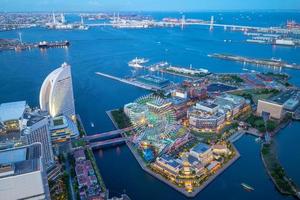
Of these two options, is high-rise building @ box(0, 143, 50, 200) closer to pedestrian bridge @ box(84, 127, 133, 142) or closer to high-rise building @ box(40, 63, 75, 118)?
pedestrian bridge @ box(84, 127, 133, 142)

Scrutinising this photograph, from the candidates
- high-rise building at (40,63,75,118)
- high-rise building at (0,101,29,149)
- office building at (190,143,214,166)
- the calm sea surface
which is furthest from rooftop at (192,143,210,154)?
high-rise building at (40,63,75,118)

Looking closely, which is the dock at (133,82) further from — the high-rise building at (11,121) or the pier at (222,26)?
the pier at (222,26)

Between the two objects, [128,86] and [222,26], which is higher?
[222,26]

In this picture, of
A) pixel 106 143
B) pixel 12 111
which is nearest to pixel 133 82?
pixel 106 143

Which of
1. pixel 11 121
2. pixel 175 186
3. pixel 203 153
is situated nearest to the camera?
pixel 175 186

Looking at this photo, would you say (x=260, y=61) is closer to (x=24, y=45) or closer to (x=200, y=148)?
(x=200, y=148)

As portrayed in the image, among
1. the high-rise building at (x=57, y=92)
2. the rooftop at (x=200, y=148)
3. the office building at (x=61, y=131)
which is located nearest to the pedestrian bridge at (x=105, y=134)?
the office building at (x=61, y=131)
